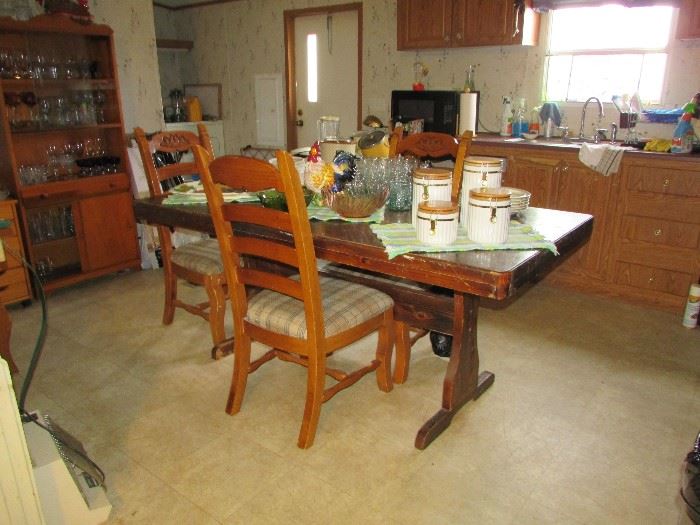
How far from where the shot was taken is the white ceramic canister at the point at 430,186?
5.77 ft

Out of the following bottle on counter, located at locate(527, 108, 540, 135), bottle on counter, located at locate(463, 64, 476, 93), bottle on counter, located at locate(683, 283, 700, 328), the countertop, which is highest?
bottle on counter, located at locate(463, 64, 476, 93)

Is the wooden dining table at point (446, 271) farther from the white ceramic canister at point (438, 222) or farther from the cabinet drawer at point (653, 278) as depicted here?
the cabinet drawer at point (653, 278)

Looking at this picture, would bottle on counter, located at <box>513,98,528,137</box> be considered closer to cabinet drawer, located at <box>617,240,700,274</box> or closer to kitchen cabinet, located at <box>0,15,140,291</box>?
cabinet drawer, located at <box>617,240,700,274</box>

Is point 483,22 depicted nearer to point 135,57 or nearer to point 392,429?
point 135,57

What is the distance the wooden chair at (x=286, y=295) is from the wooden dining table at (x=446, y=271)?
0.33 feet

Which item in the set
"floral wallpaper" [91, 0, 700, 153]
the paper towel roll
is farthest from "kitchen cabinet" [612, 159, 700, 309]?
the paper towel roll

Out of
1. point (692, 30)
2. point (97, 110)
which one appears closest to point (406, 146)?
point (692, 30)

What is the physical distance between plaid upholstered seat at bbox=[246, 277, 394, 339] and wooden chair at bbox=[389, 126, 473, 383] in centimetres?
31

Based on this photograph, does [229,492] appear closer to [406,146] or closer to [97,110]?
[406,146]

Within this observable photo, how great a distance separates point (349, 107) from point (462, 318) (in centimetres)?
348

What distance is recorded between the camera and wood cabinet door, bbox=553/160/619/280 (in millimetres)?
3207

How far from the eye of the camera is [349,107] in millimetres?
4977

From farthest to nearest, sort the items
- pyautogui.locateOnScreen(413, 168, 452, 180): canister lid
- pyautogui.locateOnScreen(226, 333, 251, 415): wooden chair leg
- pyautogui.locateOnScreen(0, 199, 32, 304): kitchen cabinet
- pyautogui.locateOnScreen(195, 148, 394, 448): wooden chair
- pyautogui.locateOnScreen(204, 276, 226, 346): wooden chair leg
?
pyautogui.locateOnScreen(0, 199, 32, 304): kitchen cabinet → pyautogui.locateOnScreen(204, 276, 226, 346): wooden chair leg → pyautogui.locateOnScreen(226, 333, 251, 415): wooden chair leg → pyautogui.locateOnScreen(413, 168, 452, 180): canister lid → pyautogui.locateOnScreen(195, 148, 394, 448): wooden chair

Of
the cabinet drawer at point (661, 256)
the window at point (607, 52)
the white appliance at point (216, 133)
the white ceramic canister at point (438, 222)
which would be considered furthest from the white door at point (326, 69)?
the white ceramic canister at point (438, 222)
